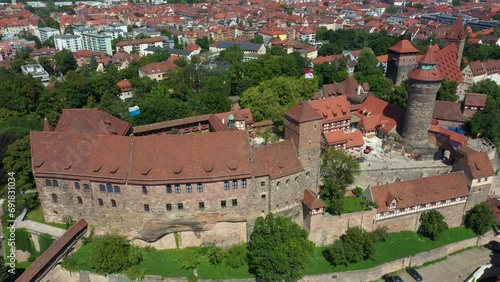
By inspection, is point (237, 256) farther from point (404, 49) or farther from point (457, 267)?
point (404, 49)

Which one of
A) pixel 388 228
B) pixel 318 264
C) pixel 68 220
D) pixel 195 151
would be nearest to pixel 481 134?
pixel 388 228

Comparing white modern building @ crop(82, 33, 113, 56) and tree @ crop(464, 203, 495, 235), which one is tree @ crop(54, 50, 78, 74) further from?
tree @ crop(464, 203, 495, 235)

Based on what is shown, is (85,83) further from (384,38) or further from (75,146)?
(384,38)

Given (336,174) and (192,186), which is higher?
(192,186)

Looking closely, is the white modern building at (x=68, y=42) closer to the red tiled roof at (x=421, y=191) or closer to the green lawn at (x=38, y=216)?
the green lawn at (x=38, y=216)

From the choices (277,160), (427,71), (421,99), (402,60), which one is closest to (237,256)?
(277,160)

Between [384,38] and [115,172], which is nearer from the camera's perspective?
[115,172]

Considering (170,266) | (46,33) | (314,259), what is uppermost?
(46,33)
